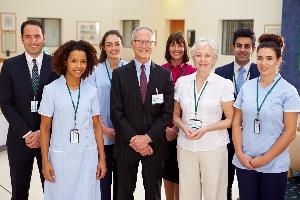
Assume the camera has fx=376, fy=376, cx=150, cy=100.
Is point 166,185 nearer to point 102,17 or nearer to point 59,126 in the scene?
point 59,126

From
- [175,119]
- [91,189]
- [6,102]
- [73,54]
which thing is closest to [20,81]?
[6,102]

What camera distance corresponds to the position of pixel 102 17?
1465 cm

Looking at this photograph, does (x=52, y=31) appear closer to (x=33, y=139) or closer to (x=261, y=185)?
(x=33, y=139)

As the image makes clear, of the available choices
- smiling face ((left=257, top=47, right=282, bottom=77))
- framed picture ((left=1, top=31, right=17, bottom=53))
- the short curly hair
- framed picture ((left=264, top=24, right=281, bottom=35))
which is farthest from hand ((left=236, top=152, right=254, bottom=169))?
framed picture ((left=1, top=31, right=17, bottom=53))

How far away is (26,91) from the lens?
276 cm

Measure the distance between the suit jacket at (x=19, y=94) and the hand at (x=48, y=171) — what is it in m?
0.33

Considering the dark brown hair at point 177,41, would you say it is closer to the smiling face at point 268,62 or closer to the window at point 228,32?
the smiling face at point 268,62

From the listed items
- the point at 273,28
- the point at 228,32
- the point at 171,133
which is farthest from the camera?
the point at 228,32

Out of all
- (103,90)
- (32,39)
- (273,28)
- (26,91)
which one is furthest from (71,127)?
(273,28)

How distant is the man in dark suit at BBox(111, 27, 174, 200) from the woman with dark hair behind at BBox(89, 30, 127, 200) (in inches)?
11.1

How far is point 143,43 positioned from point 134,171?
3.19 ft

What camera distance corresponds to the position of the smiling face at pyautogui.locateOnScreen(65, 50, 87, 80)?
2.54 meters

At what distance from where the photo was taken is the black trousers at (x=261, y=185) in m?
2.50

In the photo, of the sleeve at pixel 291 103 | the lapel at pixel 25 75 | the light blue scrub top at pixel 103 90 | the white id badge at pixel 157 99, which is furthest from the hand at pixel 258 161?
the lapel at pixel 25 75
